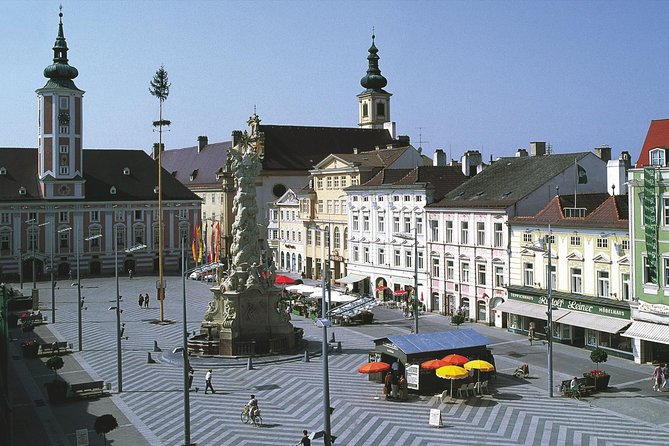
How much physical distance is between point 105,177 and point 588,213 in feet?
222

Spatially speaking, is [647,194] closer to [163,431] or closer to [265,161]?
[163,431]

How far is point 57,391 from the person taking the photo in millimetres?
35625

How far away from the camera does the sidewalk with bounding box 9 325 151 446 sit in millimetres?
30047

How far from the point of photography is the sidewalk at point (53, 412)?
3005cm

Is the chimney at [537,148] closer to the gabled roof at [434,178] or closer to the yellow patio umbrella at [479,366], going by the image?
the gabled roof at [434,178]

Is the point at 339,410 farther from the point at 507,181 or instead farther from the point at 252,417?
the point at 507,181

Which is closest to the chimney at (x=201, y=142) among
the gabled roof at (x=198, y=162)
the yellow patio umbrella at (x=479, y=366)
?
the gabled roof at (x=198, y=162)

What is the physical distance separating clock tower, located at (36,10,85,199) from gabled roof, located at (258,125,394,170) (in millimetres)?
25674

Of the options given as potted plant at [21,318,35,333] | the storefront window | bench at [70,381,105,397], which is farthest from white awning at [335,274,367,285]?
bench at [70,381,105,397]

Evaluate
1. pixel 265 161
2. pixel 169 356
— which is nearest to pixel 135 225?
pixel 265 161

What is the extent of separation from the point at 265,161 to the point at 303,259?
2503cm

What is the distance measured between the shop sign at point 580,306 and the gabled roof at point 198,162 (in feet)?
236

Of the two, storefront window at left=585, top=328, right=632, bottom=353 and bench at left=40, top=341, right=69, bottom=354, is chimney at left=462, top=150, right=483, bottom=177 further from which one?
bench at left=40, top=341, right=69, bottom=354

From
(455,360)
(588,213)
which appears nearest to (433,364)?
(455,360)
